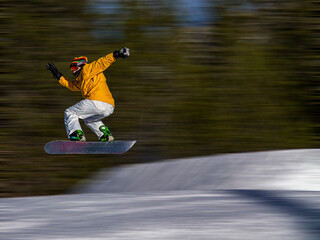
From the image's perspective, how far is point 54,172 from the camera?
520 cm

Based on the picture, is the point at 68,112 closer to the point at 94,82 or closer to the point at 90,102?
the point at 90,102

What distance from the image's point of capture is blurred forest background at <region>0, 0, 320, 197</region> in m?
5.08

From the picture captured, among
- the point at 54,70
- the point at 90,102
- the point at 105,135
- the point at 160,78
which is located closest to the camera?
the point at 90,102

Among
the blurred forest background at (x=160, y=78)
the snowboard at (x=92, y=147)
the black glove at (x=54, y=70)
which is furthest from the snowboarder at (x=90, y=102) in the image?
the blurred forest background at (x=160, y=78)

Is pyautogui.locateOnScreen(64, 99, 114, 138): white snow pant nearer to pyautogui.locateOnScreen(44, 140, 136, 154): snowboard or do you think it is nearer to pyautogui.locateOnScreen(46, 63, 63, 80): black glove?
pyautogui.locateOnScreen(44, 140, 136, 154): snowboard

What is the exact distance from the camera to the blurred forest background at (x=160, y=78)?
5082 millimetres

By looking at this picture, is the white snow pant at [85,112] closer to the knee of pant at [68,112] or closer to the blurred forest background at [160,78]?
the knee of pant at [68,112]

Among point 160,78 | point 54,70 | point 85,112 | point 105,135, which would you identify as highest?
point 54,70

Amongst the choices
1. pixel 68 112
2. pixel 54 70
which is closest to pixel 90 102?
pixel 68 112

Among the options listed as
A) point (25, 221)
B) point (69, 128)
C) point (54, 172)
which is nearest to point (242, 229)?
point (25, 221)

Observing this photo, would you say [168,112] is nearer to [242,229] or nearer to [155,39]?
[155,39]

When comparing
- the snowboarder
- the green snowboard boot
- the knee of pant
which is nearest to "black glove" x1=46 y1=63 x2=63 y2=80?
the snowboarder

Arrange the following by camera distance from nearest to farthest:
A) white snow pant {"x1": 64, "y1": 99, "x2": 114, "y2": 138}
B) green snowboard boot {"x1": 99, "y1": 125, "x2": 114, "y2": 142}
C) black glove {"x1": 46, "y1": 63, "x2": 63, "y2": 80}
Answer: white snow pant {"x1": 64, "y1": 99, "x2": 114, "y2": 138}
green snowboard boot {"x1": 99, "y1": 125, "x2": 114, "y2": 142}
black glove {"x1": 46, "y1": 63, "x2": 63, "y2": 80}

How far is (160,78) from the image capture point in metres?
5.11
